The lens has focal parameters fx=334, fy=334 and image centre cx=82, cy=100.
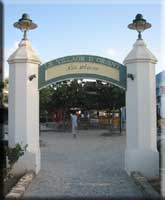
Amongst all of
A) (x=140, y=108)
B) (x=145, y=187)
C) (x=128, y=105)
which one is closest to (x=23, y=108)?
(x=128, y=105)

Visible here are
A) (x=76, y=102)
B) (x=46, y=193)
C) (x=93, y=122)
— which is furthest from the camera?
(x=93, y=122)

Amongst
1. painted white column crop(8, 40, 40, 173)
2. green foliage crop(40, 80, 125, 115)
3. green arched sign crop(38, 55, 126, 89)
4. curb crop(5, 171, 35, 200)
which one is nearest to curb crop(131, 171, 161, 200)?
curb crop(5, 171, 35, 200)

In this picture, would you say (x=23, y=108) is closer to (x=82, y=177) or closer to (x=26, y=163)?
(x=26, y=163)

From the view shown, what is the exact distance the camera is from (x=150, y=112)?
8859 millimetres

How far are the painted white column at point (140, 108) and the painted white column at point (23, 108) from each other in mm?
2563

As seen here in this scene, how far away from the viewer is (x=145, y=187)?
6707 mm

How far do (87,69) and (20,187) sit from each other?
387 centimetres

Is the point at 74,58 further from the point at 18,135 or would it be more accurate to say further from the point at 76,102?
the point at 76,102

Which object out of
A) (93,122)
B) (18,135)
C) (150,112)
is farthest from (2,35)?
(93,122)

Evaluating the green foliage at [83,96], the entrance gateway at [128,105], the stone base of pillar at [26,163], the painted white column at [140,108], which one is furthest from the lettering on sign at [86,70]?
the green foliage at [83,96]

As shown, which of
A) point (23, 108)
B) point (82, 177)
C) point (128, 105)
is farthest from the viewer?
point (128, 105)

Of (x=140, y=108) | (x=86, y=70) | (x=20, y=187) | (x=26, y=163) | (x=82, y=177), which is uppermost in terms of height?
(x=86, y=70)

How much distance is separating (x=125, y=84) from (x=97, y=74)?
821 millimetres

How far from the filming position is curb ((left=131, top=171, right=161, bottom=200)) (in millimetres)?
6082
